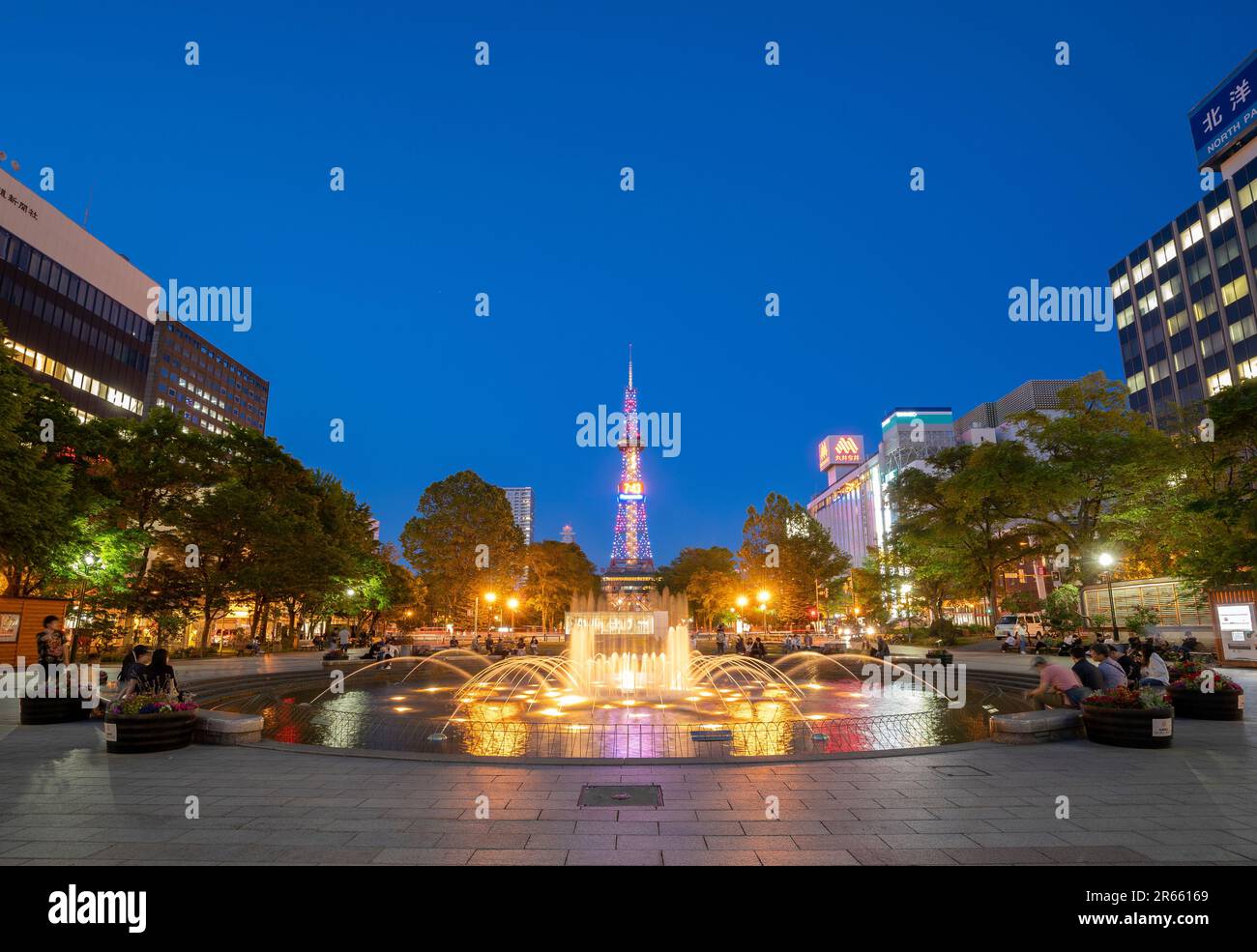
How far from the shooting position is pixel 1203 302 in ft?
241

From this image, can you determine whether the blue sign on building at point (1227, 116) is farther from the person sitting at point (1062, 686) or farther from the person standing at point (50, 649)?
the person standing at point (50, 649)

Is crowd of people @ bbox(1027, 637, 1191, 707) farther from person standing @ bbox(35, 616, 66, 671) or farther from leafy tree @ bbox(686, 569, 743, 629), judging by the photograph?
leafy tree @ bbox(686, 569, 743, 629)

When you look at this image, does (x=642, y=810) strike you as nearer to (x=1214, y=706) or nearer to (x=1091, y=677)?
(x=1091, y=677)

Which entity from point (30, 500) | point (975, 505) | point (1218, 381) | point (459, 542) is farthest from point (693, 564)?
point (30, 500)

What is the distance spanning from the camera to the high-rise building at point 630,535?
6319 inches

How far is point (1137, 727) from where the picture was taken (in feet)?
37.1

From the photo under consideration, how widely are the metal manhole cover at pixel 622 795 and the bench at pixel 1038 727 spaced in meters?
6.80

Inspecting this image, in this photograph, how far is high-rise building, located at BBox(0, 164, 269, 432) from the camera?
57438 millimetres

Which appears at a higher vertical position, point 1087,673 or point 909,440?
point 909,440

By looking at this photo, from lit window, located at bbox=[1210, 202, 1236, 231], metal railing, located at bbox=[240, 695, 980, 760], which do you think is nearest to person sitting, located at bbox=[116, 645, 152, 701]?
metal railing, located at bbox=[240, 695, 980, 760]

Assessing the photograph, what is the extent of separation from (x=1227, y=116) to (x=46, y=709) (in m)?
105
